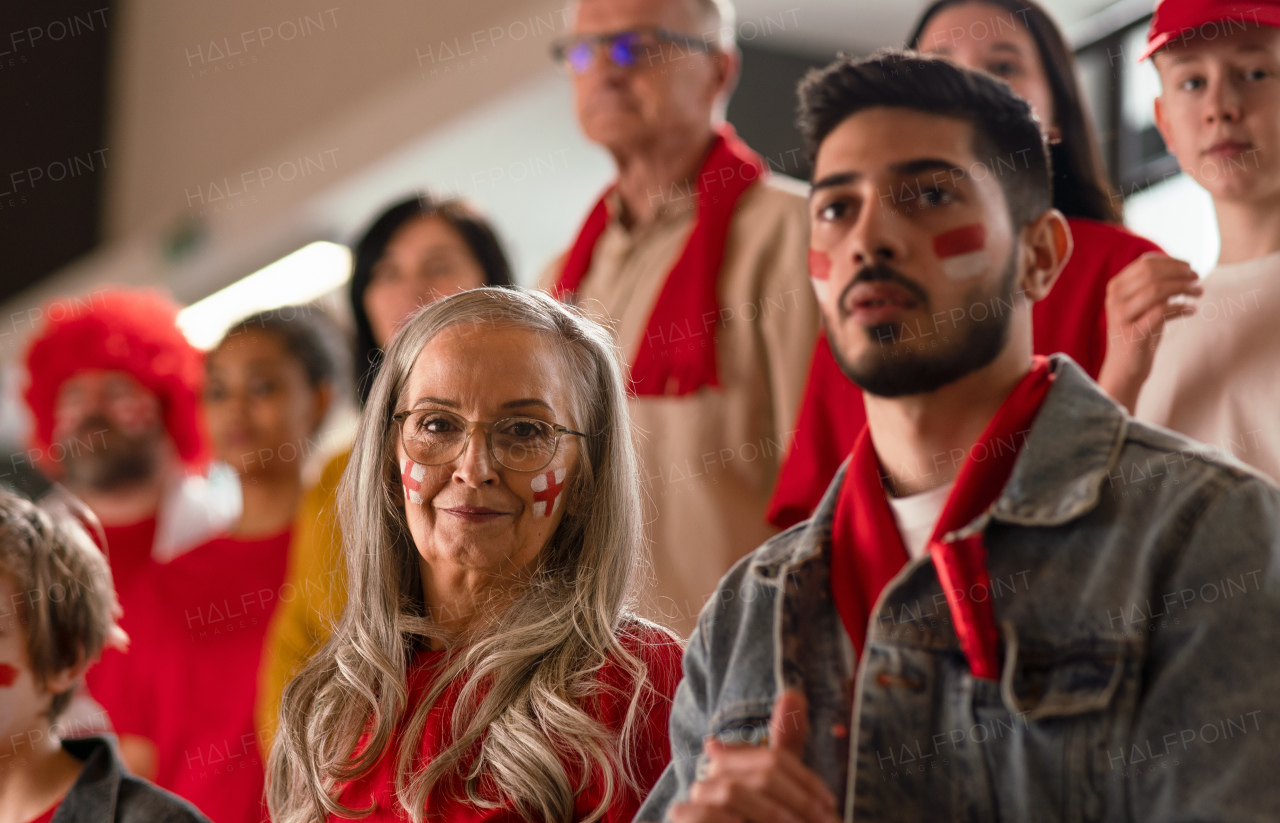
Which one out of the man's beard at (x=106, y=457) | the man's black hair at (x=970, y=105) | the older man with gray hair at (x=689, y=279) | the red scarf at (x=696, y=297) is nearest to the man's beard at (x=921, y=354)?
the man's black hair at (x=970, y=105)

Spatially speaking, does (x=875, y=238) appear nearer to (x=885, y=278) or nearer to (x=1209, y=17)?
(x=885, y=278)

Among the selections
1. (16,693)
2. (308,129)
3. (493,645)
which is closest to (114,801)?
(16,693)

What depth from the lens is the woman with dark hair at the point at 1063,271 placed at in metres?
1.75

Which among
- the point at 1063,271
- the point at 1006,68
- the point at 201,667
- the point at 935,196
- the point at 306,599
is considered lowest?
the point at 201,667

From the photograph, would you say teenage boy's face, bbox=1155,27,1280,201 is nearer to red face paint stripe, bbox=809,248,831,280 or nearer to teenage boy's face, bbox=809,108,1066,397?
teenage boy's face, bbox=809,108,1066,397

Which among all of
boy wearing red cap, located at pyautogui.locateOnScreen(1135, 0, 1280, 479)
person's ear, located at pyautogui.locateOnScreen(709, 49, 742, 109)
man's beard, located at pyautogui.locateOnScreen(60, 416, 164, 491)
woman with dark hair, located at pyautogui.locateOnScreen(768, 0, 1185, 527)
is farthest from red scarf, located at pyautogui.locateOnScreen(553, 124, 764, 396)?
man's beard, located at pyautogui.locateOnScreen(60, 416, 164, 491)

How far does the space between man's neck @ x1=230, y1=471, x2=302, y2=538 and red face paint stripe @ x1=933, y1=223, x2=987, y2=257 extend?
1997 mm

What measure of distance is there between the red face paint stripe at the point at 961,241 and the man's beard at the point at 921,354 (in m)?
0.05

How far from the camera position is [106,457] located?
3.33m

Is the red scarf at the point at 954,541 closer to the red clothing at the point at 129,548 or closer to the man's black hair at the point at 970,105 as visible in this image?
the man's black hair at the point at 970,105

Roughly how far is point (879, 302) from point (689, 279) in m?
1.20

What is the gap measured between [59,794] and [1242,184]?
5.58 ft

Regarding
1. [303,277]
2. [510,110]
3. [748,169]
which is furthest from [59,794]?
[303,277]

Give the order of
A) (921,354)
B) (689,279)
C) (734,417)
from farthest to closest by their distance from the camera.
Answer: (689,279), (734,417), (921,354)
